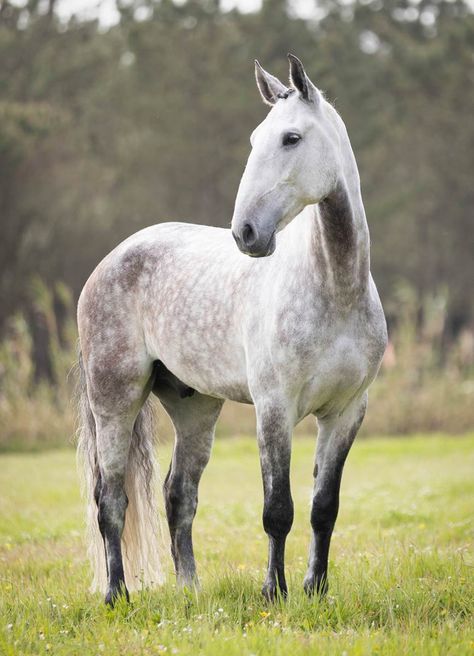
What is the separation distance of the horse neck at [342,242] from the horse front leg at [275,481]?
1.92ft

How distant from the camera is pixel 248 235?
346cm

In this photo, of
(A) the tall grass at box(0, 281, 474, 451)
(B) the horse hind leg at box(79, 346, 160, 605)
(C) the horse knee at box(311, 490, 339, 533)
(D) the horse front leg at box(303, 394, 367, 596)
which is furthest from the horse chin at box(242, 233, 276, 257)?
(A) the tall grass at box(0, 281, 474, 451)

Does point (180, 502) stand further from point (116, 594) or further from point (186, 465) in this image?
point (116, 594)

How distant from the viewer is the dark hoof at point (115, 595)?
4.21 m

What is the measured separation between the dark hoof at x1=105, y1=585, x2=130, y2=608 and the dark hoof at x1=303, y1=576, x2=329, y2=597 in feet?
2.76

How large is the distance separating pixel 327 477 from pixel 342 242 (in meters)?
1.09

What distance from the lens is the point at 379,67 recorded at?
23719mm

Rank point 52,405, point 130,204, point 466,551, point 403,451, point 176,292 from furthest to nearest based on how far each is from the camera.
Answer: point 130,204 → point 52,405 → point 403,451 → point 466,551 → point 176,292

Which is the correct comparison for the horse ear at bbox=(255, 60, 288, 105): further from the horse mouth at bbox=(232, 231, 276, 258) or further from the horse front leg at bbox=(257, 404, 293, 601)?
the horse front leg at bbox=(257, 404, 293, 601)

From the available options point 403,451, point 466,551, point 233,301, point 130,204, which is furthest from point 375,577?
point 130,204

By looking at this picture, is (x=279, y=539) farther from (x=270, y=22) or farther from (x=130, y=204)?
(x=270, y=22)

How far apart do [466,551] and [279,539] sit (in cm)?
185

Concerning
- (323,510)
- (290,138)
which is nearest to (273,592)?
(323,510)

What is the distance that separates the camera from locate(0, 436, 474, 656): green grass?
345 cm
